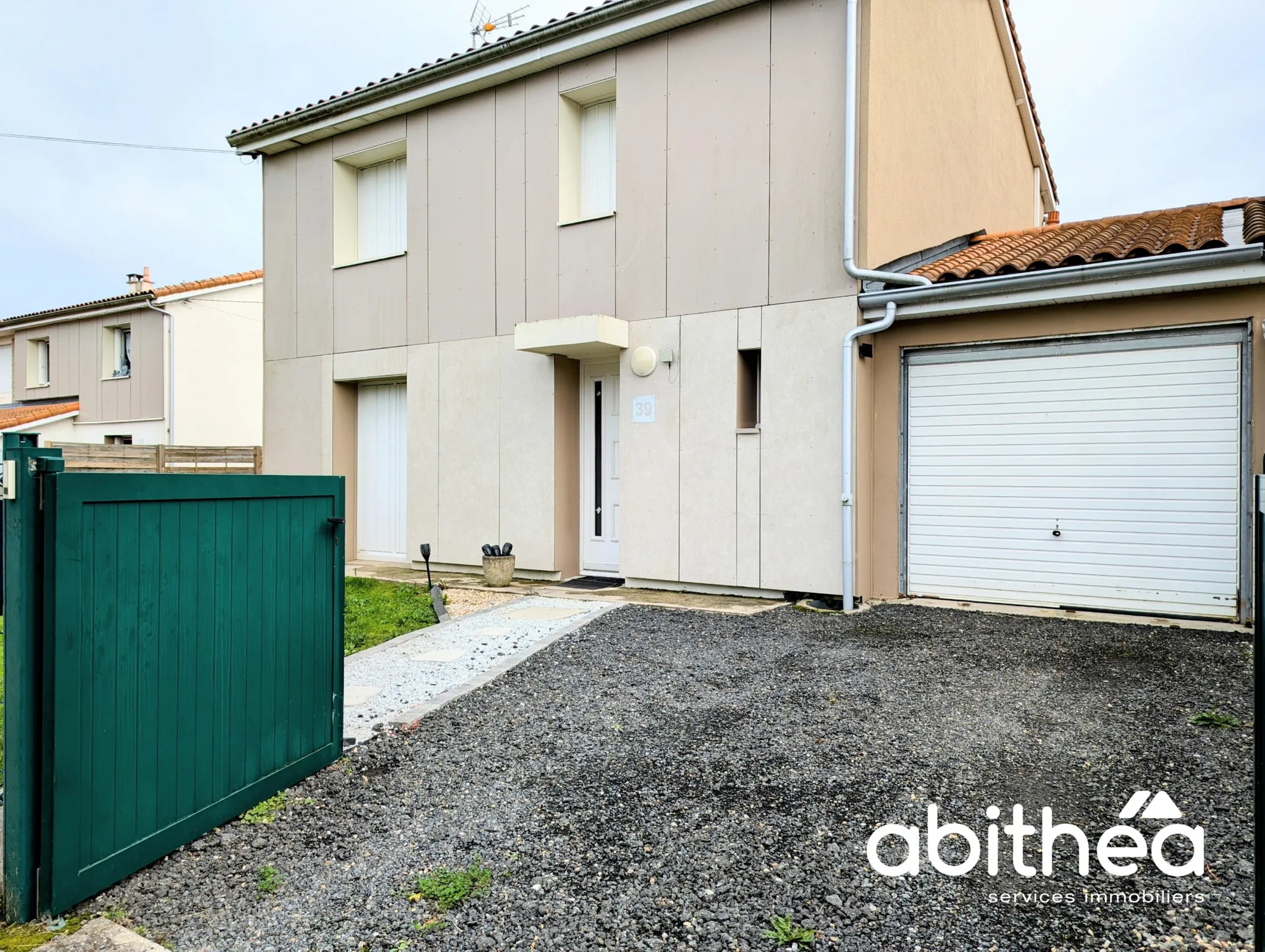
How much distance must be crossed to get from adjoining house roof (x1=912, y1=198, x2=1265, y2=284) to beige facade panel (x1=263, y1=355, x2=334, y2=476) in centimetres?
812

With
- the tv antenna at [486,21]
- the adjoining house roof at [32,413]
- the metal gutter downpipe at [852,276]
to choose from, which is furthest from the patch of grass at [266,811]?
the adjoining house roof at [32,413]

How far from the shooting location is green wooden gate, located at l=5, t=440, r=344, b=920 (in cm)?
246

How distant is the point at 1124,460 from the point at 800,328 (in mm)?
3152

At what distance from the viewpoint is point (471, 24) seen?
12109 mm

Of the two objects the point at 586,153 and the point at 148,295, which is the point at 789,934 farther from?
the point at 148,295

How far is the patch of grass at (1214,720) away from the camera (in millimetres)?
4148

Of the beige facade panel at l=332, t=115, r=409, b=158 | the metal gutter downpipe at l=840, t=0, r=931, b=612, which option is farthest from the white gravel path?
the beige facade panel at l=332, t=115, r=409, b=158

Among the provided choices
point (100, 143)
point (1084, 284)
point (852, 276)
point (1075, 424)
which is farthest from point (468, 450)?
point (100, 143)

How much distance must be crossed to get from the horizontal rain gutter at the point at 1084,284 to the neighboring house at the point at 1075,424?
14 mm

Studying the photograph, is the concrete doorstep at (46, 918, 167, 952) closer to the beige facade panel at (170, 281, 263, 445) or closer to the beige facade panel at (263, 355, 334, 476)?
the beige facade panel at (263, 355, 334, 476)

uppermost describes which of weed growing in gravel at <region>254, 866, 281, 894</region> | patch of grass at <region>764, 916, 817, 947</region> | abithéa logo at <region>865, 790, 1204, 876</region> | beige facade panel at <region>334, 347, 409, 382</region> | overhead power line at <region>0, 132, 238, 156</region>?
overhead power line at <region>0, 132, 238, 156</region>

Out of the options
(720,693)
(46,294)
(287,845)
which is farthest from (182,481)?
(46,294)

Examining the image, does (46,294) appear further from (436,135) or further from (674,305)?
(674,305)

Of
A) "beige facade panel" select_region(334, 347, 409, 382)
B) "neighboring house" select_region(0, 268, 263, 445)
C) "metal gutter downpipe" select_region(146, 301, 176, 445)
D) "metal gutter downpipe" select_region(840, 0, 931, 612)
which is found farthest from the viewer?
"neighboring house" select_region(0, 268, 263, 445)
